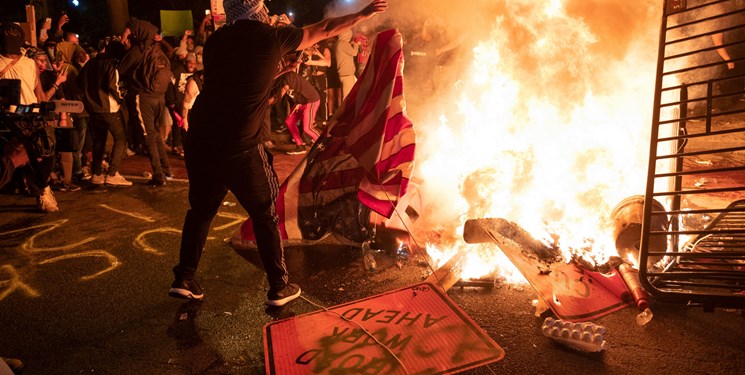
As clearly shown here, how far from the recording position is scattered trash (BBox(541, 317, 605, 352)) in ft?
10.5

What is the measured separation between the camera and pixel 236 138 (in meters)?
3.59

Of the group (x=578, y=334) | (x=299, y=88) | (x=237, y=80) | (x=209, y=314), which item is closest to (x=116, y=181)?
(x=299, y=88)

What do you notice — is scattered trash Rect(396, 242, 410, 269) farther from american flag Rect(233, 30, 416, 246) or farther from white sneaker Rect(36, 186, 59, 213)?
white sneaker Rect(36, 186, 59, 213)

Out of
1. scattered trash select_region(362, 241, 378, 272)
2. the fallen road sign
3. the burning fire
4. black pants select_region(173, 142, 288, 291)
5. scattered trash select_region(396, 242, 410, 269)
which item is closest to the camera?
the fallen road sign

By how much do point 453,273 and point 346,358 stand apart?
1.41 meters

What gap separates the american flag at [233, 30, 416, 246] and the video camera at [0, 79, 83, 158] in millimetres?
2707

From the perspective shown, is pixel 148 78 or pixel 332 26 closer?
pixel 332 26

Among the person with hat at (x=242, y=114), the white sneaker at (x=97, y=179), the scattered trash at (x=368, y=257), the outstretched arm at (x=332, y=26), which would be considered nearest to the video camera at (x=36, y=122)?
the white sneaker at (x=97, y=179)

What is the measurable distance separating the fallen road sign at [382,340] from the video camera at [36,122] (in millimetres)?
3990

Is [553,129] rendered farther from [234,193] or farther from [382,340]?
[234,193]

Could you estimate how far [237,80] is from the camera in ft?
11.5

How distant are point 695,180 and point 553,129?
11.4 feet

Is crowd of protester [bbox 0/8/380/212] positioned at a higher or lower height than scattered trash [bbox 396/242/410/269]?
higher

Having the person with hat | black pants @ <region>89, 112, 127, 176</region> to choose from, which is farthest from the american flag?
black pants @ <region>89, 112, 127, 176</region>
